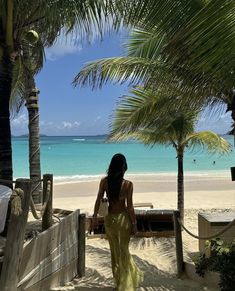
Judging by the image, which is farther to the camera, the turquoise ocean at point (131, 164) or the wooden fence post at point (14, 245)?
the turquoise ocean at point (131, 164)

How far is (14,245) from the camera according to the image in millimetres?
3949

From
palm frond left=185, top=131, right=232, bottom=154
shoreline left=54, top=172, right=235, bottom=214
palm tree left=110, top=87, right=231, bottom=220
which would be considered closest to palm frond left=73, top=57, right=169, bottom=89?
palm tree left=110, top=87, right=231, bottom=220

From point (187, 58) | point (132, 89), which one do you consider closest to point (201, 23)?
point (187, 58)

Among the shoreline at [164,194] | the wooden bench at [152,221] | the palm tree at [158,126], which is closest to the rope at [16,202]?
the palm tree at [158,126]

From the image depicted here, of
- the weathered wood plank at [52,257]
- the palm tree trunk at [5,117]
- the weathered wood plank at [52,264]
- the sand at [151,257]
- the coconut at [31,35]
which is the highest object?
the coconut at [31,35]

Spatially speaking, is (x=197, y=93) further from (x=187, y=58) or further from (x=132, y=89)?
(x=187, y=58)

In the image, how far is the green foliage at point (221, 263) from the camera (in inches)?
185

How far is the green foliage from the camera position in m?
4.71

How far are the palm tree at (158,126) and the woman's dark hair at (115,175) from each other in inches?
133

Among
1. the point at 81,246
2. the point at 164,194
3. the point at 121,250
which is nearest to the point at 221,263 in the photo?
the point at 121,250

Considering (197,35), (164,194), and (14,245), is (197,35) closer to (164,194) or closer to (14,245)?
(14,245)

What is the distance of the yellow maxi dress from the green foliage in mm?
823

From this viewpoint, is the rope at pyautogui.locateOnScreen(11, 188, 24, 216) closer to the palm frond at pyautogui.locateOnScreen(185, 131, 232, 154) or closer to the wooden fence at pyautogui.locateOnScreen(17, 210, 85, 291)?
the wooden fence at pyautogui.locateOnScreen(17, 210, 85, 291)

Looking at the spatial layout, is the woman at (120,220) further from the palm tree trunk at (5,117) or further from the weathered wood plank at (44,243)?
the palm tree trunk at (5,117)
